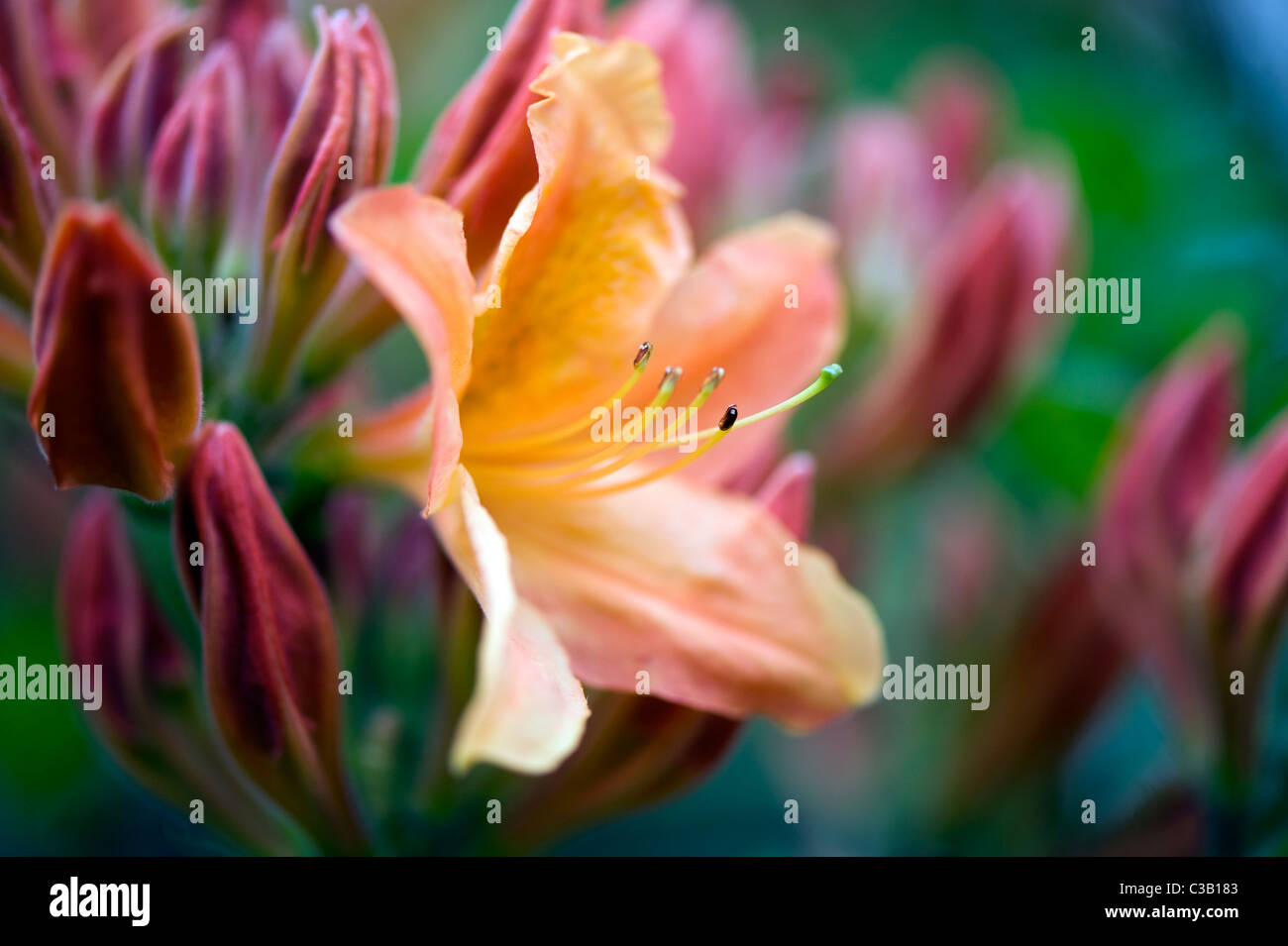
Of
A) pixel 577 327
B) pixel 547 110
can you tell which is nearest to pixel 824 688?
pixel 577 327

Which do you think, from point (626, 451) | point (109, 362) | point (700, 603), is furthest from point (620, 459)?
point (109, 362)

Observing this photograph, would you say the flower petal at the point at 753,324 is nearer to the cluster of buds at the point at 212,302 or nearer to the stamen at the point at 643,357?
the stamen at the point at 643,357

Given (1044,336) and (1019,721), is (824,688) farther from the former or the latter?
(1044,336)

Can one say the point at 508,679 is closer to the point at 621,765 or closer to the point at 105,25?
the point at 621,765

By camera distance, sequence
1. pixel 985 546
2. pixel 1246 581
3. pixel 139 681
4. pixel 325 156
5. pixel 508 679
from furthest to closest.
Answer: pixel 985 546 < pixel 1246 581 < pixel 139 681 < pixel 325 156 < pixel 508 679

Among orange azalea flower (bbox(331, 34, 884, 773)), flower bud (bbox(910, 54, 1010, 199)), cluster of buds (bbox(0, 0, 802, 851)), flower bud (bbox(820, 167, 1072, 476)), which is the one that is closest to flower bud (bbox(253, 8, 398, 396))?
cluster of buds (bbox(0, 0, 802, 851))

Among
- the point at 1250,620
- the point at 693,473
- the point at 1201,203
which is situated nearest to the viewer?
the point at 693,473

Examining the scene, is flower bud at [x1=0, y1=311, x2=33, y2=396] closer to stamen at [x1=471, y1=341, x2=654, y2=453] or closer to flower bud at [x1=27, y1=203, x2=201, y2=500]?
flower bud at [x1=27, y1=203, x2=201, y2=500]
